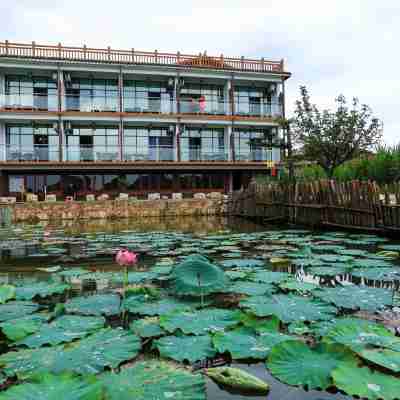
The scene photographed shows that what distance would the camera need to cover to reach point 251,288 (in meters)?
2.97

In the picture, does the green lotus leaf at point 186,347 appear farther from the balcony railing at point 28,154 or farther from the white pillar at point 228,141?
the white pillar at point 228,141

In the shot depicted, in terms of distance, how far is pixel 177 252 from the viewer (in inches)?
213

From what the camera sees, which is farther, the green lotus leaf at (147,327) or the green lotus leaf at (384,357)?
the green lotus leaf at (147,327)

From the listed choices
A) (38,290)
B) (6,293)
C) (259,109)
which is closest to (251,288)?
(38,290)

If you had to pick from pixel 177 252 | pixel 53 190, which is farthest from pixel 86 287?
pixel 53 190

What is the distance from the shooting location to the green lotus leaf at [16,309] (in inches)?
94.5

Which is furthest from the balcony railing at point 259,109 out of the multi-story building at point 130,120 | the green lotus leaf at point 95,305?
the green lotus leaf at point 95,305

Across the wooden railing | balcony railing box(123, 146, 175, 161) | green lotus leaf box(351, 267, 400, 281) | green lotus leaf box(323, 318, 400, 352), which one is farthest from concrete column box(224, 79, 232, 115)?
green lotus leaf box(323, 318, 400, 352)

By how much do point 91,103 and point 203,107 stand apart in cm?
746

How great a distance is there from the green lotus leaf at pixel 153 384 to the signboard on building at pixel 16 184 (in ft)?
75.9

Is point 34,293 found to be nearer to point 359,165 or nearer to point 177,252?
point 177,252

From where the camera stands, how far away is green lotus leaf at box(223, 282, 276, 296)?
287 centimetres

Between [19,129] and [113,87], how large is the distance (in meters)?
6.82

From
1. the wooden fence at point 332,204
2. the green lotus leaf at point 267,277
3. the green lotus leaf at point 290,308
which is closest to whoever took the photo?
the green lotus leaf at point 290,308
